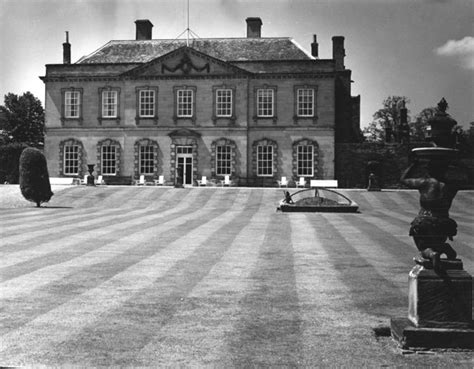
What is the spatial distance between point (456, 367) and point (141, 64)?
45.0 m

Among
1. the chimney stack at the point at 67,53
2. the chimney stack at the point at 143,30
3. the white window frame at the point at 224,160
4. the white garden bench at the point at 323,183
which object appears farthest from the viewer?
the chimney stack at the point at 143,30

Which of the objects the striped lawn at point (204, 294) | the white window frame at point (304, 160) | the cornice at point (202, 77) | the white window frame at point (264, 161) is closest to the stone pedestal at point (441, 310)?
the striped lawn at point (204, 294)

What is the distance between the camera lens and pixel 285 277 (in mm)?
10930

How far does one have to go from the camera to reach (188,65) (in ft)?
157

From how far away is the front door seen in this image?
48.0 metres

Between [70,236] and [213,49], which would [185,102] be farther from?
[70,236]

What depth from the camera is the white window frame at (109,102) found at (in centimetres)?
4919

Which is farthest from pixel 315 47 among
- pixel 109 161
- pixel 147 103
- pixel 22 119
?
pixel 22 119

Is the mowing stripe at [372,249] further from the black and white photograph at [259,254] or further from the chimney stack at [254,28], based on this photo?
the chimney stack at [254,28]

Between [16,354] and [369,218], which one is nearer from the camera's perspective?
[16,354]

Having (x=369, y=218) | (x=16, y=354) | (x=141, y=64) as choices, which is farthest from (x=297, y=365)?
(x=141, y=64)

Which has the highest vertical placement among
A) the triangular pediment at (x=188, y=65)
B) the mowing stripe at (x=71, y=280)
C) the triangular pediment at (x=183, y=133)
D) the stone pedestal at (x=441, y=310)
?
the triangular pediment at (x=188, y=65)

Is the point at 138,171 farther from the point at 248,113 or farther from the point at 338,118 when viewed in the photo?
the point at 338,118

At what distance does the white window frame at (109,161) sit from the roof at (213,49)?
794 centimetres
